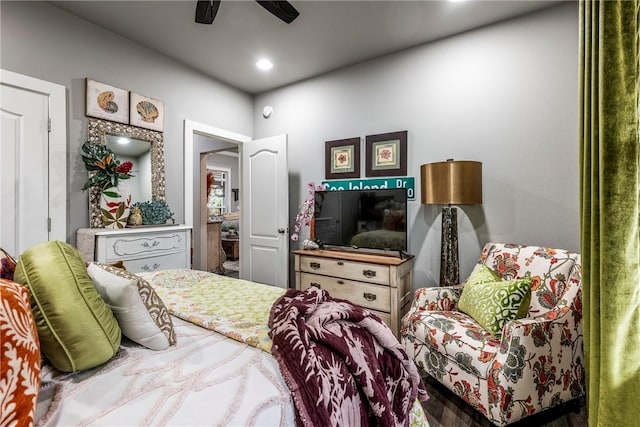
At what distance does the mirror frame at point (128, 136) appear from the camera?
246cm

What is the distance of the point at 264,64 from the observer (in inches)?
127

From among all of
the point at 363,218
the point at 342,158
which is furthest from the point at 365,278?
the point at 342,158

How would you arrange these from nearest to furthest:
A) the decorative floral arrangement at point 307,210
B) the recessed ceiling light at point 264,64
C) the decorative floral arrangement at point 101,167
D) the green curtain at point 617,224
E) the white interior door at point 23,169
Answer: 1. the green curtain at point 617,224
2. the white interior door at point 23,169
3. the decorative floral arrangement at point 101,167
4. the recessed ceiling light at point 264,64
5. the decorative floral arrangement at point 307,210

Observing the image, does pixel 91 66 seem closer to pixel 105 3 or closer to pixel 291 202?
pixel 105 3

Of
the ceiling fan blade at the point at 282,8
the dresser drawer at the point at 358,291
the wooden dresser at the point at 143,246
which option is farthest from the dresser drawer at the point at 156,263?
the ceiling fan blade at the point at 282,8

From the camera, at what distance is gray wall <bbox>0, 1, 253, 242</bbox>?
2137mm

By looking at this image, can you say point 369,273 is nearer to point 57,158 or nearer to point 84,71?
point 57,158

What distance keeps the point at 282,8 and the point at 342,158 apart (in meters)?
1.69

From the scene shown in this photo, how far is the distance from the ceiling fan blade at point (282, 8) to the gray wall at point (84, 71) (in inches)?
66.6

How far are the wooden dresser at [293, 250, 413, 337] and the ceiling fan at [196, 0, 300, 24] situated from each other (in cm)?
191

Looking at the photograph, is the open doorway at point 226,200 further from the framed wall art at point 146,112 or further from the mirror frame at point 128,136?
the framed wall art at point 146,112

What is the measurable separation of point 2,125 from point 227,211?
5500mm

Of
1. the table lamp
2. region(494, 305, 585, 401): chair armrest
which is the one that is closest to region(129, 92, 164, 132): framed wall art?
the table lamp

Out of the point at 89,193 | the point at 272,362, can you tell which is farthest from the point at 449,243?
the point at 89,193
